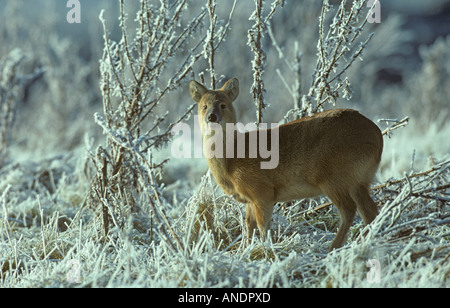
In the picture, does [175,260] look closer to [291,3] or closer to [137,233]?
[137,233]

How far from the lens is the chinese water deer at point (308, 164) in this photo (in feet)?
12.4

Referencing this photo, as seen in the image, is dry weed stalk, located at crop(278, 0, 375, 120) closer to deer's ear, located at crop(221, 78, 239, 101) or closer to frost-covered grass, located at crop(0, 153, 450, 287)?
deer's ear, located at crop(221, 78, 239, 101)

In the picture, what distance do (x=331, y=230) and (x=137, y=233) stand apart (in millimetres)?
1760

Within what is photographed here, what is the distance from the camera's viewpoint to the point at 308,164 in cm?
388

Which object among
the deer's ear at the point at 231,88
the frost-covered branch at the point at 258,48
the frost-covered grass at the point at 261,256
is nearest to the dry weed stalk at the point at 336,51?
the frost-covered branch at the point at 258,48

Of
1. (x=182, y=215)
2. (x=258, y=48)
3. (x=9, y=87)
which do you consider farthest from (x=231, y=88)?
(x=9, y=87)

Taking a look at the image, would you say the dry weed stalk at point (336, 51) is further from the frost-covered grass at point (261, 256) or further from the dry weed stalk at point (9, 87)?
the dry weed stalk at point (9, 87)

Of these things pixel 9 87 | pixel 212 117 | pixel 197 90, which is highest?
Result: pixel 9 87

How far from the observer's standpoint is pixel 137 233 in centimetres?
477

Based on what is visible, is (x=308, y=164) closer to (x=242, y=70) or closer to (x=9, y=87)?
(x=9, y=87)

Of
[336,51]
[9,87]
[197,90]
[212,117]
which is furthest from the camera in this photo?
[9,87]

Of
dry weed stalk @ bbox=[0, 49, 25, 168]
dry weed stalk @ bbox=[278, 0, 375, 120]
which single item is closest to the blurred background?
dry weed stalk @ bbox=[0, 49, 25, 168]

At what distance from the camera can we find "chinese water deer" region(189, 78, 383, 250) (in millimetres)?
3777
